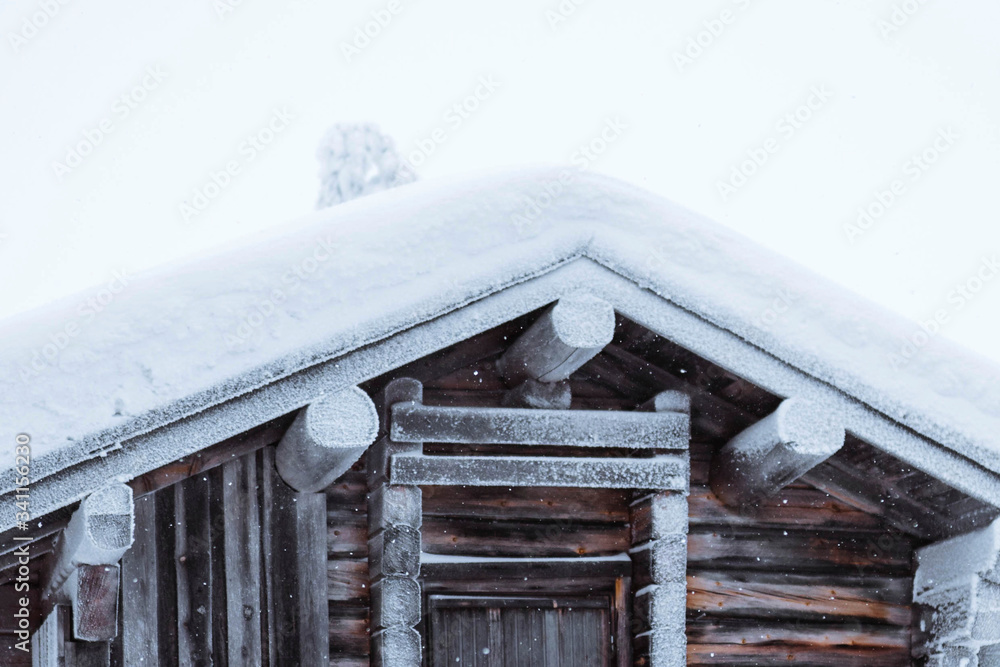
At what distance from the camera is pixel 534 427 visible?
157 inches

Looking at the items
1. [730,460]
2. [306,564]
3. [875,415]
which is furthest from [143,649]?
[875,415]

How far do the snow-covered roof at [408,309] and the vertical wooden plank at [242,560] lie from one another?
848 mm

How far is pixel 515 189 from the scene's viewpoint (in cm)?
352

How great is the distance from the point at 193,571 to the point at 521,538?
4.64ft

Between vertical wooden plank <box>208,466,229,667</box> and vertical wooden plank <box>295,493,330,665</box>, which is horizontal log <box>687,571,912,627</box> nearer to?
vertical wooden plank <box>295,493,330,665</box>

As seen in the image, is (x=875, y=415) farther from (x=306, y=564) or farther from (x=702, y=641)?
(x=306, y=564)

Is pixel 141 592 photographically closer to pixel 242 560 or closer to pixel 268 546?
pixel 242 560

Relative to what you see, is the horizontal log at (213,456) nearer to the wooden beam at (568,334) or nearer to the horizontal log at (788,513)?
the wooden beam at (568,334)

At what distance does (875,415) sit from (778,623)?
1.24 meters

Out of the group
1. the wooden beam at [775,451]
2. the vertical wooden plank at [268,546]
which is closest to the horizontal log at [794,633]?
the wooden beam at [775,451]

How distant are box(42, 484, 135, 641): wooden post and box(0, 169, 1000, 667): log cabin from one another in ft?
0.03

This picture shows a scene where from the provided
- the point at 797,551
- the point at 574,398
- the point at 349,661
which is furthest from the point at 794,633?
the point at 349,661

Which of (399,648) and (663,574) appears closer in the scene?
(399,648)

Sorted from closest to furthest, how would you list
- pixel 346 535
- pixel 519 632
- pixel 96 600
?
pixel 96 600 → pixel 346 535 → pixel 519 632
